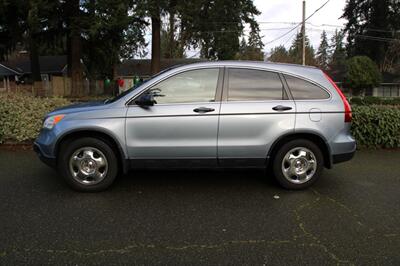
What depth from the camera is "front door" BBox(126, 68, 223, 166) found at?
188 inches

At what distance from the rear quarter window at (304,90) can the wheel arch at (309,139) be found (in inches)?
19.4

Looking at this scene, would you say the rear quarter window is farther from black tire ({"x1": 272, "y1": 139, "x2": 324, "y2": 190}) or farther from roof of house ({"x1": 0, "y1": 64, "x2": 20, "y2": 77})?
roof of house ({"x1": 0, "y1": 64, "x2": 20, "y2": 77})

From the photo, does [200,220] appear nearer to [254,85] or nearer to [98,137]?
[98,137]

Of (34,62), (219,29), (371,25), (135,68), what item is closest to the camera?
(34,62)

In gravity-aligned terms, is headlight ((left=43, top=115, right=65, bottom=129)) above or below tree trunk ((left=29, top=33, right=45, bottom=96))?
below

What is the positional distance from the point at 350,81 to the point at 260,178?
139 ft

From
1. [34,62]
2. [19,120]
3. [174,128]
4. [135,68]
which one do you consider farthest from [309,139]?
[135,68]

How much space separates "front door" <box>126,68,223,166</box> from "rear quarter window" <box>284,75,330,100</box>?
1.05 m

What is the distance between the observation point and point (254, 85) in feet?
16.2

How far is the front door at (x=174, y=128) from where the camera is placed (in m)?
4.77

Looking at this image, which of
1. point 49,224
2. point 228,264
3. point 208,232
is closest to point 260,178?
point 208,232

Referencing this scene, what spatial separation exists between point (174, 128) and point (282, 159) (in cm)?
153

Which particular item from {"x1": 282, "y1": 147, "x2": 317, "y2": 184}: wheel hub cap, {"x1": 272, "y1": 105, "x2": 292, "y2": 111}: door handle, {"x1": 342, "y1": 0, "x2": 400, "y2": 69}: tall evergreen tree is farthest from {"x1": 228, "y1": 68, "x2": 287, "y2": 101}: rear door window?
{"x1": 342, "y1": 0, "x2": 400, "y2": 69}: tall evergreen tree

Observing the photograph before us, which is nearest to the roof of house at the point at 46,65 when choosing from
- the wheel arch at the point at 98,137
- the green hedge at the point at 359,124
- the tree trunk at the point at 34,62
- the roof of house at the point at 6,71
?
the roof of house at the point at 6,71
